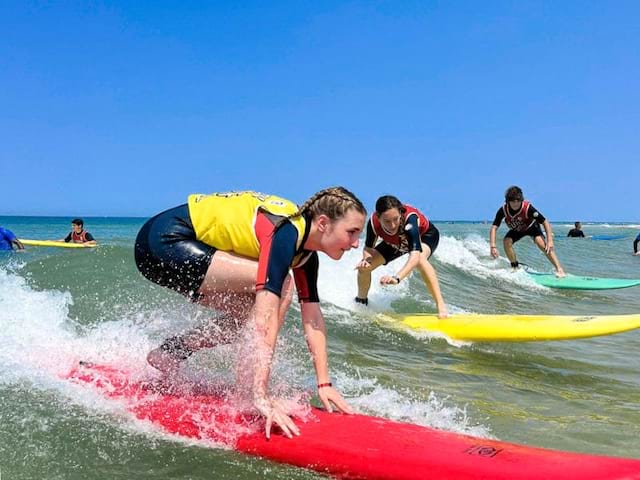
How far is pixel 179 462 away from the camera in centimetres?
260

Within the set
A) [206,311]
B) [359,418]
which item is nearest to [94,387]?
[206,311]

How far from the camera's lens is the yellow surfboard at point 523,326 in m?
5.38

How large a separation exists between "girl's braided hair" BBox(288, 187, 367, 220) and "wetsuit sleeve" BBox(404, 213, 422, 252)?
11.6 ft

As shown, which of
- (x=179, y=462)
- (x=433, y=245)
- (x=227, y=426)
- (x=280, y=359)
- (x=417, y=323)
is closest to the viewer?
(x=179, y=462)

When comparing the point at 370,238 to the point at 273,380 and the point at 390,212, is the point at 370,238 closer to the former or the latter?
the point at 390,212

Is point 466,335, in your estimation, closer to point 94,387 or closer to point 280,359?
point 280,359

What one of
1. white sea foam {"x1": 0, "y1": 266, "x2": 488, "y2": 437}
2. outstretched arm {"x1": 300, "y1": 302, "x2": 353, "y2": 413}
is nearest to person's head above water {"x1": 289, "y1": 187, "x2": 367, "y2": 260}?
outstretched arm {"x1": 300, "y1": 302, "x2": 353, "y2": 413}

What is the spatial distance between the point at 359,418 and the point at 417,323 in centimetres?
366

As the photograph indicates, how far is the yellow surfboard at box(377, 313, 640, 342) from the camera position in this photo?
17.6 ft

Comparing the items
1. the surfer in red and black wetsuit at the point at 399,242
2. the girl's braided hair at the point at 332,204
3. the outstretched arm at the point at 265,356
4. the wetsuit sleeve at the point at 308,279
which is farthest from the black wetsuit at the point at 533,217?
the outstretched arm at the point at 265,356

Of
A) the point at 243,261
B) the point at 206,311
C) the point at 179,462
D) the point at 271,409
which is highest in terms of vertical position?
the point at 243,261

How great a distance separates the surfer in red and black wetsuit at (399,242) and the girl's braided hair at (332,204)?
3148 mm

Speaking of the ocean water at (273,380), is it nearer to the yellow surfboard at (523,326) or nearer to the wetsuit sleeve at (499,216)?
the yellow surfboard at (523,326)

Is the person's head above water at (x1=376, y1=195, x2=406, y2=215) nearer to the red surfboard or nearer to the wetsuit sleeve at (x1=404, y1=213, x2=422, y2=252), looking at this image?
the wetsuit sleeve at (x1=404, y1=213, x2=422, y2=252)
